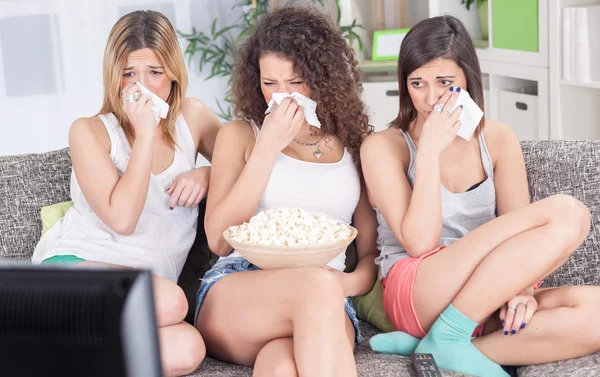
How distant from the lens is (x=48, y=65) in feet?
14.4

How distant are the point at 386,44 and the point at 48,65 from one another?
1958mm

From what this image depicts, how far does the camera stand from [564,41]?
3.27m

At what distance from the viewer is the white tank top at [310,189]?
80.2 inches

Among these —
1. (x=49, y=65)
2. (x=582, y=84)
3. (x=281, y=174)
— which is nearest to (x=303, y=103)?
(x=281, y=174)

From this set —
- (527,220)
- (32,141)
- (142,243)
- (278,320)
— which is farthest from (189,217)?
(32,141)

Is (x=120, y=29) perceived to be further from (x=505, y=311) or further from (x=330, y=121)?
(x=505, y=311)

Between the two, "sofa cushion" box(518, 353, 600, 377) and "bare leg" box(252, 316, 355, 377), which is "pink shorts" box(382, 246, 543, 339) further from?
"bare leg" box(252, 316, 355, 377)

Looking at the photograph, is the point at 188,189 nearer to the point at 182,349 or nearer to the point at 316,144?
the point at 316,144

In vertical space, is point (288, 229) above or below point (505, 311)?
above

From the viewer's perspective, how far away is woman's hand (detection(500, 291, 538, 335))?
177cm

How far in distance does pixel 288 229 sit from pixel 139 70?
68 cm

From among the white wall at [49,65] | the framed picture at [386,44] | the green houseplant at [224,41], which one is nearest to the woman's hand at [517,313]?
the framed picture at [386,44]

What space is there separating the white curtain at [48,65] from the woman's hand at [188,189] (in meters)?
2.56

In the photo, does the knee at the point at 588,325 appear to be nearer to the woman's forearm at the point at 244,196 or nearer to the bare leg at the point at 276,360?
the bare leg at the point at 276,360
